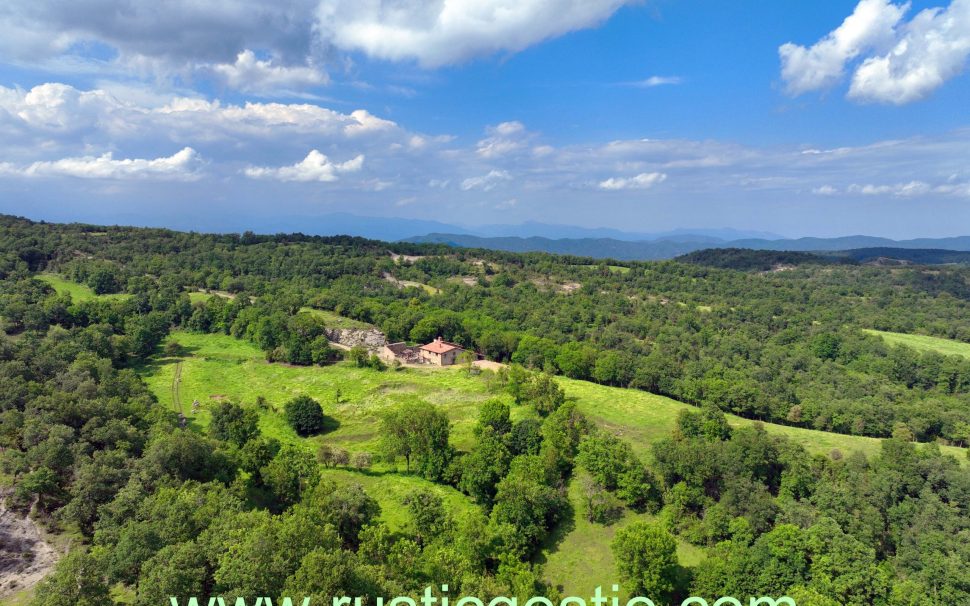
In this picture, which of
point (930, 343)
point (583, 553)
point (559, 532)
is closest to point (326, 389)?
point (559, 532)

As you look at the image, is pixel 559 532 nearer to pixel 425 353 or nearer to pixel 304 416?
pixel 304 416

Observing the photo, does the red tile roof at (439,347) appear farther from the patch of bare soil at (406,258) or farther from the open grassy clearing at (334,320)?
the patch of bare soil at (406,258)

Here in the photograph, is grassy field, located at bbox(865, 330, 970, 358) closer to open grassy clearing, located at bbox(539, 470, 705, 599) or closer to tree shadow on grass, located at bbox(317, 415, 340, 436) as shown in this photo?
open grassy clearing, located at bbox(539, 470, 705, 599)

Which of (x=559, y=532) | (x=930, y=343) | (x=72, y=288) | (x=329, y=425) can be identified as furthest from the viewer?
(x=72, y=288)

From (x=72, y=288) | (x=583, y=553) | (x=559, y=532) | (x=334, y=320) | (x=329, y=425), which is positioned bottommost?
(x=583, y=553)

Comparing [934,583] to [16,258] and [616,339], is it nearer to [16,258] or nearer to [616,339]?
[616,339]

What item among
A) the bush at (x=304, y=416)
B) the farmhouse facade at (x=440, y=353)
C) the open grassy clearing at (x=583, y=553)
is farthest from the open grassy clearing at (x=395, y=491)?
the farmhouse facade at (x=440, y=353)
